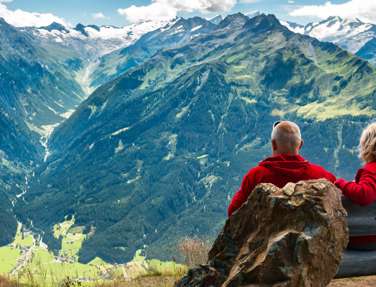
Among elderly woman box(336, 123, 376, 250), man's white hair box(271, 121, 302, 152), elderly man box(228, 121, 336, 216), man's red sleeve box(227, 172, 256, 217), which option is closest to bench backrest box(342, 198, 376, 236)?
elderly woman box(336, 123, 376, 250)

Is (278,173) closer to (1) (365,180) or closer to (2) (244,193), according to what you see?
(2) (244,193)

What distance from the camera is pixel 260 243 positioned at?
25.8ft

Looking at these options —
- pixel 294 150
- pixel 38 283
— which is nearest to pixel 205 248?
pixel 38 283

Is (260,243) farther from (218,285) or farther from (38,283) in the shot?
(38,283)

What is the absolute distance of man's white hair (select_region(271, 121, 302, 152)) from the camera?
922 cm

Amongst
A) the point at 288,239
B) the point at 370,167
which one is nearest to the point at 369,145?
the point at 370,167

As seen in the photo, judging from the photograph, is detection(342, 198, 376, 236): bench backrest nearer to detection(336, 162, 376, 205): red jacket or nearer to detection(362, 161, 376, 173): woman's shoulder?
detection(336, 162, 376, 205): red jacket

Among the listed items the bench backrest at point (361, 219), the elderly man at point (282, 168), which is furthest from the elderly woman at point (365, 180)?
the elderly man at point (282, 168)

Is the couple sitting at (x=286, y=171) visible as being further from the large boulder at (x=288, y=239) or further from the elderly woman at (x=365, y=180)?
the large boulder at (x=288, y=239)

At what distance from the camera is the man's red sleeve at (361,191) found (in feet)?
28.4

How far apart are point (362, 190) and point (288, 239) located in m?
2.28

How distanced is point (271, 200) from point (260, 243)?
0.73 metres

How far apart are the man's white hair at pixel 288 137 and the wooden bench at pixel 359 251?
4.55 ft

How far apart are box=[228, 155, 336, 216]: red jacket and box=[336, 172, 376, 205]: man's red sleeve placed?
0.60 meters
